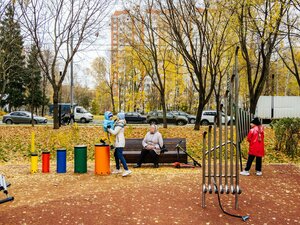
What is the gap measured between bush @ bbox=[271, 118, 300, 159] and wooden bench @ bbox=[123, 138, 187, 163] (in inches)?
171

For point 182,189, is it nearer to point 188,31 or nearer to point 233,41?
point 188,31

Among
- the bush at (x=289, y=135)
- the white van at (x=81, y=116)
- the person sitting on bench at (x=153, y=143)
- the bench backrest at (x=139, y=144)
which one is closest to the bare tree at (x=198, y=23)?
the bush at (x=289, y=135)

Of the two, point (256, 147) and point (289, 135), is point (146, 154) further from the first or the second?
point (289, 135)

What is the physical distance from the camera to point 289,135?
45.2 feet

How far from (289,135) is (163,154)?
18.1 feet

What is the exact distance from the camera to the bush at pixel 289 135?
43.7 feet

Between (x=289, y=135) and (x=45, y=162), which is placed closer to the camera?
(x=45, y=162)

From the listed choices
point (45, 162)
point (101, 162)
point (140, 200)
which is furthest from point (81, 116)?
point (140, 200)

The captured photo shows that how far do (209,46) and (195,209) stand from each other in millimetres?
12670

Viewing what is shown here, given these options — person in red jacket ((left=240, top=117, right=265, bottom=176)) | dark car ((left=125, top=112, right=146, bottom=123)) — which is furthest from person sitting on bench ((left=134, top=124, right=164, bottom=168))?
dark car ((left=125, top=112, right=146, bottom=123))

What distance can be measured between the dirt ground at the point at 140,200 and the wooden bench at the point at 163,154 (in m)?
2.33

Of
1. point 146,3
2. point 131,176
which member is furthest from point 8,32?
point 131,176

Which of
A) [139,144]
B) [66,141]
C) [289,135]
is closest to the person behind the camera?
[139,144]

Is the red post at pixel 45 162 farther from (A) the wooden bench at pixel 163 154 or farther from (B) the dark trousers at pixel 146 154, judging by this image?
(B) the dark trousers at pixel 146 154
